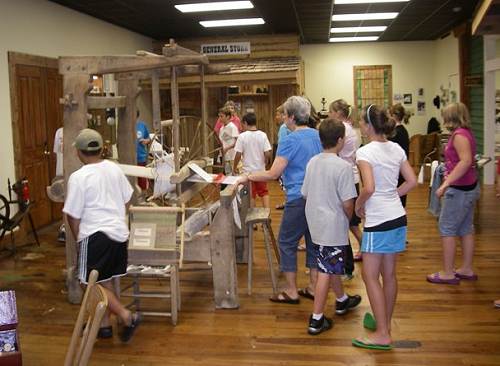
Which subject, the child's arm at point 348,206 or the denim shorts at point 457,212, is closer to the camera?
the child's arm at point 348,206

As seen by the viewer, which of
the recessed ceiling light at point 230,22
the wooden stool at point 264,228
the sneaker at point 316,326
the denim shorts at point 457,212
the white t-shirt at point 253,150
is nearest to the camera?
the sneaker at point 316,326

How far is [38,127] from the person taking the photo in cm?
808

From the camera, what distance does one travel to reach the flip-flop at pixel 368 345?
12.4 feet

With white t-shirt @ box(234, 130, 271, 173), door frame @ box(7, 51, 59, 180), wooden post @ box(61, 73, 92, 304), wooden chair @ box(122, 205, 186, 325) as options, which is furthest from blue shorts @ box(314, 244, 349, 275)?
door frame @ box(7, 51, 59, 180)

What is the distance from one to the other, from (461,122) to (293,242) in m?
1.67

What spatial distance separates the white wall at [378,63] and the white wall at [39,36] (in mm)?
5858

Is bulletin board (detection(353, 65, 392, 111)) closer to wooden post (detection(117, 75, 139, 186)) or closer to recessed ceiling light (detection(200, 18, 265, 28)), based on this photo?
recessed ceiling light (detection(200, 18, 265, 28))

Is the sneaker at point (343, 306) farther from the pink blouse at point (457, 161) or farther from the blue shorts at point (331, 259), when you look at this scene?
the pink blouse at point (457, 161)

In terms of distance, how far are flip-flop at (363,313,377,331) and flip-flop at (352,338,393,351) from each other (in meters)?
0.29

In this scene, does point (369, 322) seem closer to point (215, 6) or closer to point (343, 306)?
point (343, 306)

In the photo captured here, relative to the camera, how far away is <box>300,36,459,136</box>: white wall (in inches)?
592

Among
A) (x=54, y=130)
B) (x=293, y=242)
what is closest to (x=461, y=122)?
(x=293, y=242)

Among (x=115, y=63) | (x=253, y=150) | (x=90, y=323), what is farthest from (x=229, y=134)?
(x=90, y=323)

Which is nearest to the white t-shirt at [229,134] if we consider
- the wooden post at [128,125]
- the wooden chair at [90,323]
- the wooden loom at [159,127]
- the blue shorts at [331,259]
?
the wooden post at [128,125]
